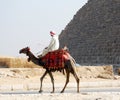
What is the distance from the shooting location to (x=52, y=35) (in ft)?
73.2

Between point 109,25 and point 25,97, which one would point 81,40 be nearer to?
point 109,25

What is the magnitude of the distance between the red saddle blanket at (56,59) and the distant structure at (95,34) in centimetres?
4935

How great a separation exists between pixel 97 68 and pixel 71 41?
182 feet

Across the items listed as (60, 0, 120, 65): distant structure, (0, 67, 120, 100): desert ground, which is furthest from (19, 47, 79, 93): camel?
(60, 0, 120, 65): distant structure

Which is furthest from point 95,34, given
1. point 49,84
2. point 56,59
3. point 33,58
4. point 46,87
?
point 56,59

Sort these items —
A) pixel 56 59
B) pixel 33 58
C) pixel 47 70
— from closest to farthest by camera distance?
pixel 56 59 < pixel 47 70 < pixel 33 58

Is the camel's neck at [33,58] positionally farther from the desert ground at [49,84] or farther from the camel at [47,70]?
the desert ground at [49,84]

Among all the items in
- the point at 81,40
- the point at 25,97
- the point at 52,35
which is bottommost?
the point at 25,97

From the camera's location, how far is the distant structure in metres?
77.8

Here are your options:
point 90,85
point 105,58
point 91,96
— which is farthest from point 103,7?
point 91,96

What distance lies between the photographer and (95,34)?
83312 mm

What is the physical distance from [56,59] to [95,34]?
203ft

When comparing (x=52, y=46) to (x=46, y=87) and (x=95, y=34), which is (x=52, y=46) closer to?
(x=46, y=87)

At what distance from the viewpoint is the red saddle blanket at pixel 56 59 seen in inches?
854
